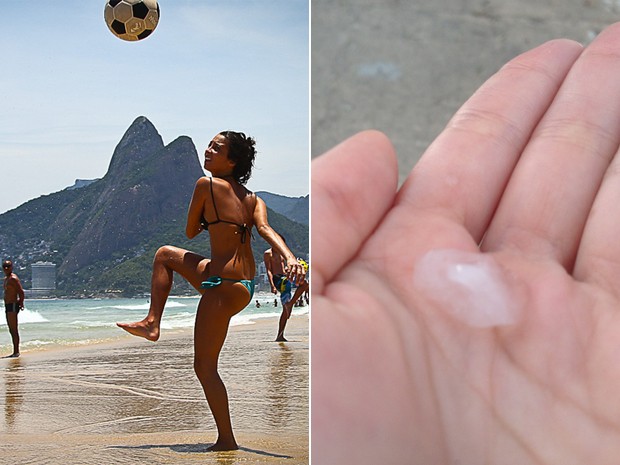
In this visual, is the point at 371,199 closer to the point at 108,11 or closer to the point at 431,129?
the point at 431,129

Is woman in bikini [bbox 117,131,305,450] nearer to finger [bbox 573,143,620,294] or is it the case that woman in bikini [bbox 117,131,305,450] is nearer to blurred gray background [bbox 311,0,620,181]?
blurred gray background [bbox 311,0,620,181]

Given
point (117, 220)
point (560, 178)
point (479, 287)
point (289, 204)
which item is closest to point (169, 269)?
point (479, 287)

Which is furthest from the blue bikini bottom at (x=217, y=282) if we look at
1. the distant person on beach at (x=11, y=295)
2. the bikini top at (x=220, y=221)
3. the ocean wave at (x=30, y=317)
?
the ocean wave at (x=30, y=317)

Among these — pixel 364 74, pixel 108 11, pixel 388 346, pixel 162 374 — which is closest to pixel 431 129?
pixel 364 74

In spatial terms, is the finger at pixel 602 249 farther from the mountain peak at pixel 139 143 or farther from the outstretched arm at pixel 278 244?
the mountain peak at pixel 139 143

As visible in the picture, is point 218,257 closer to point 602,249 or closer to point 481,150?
point 481,150
